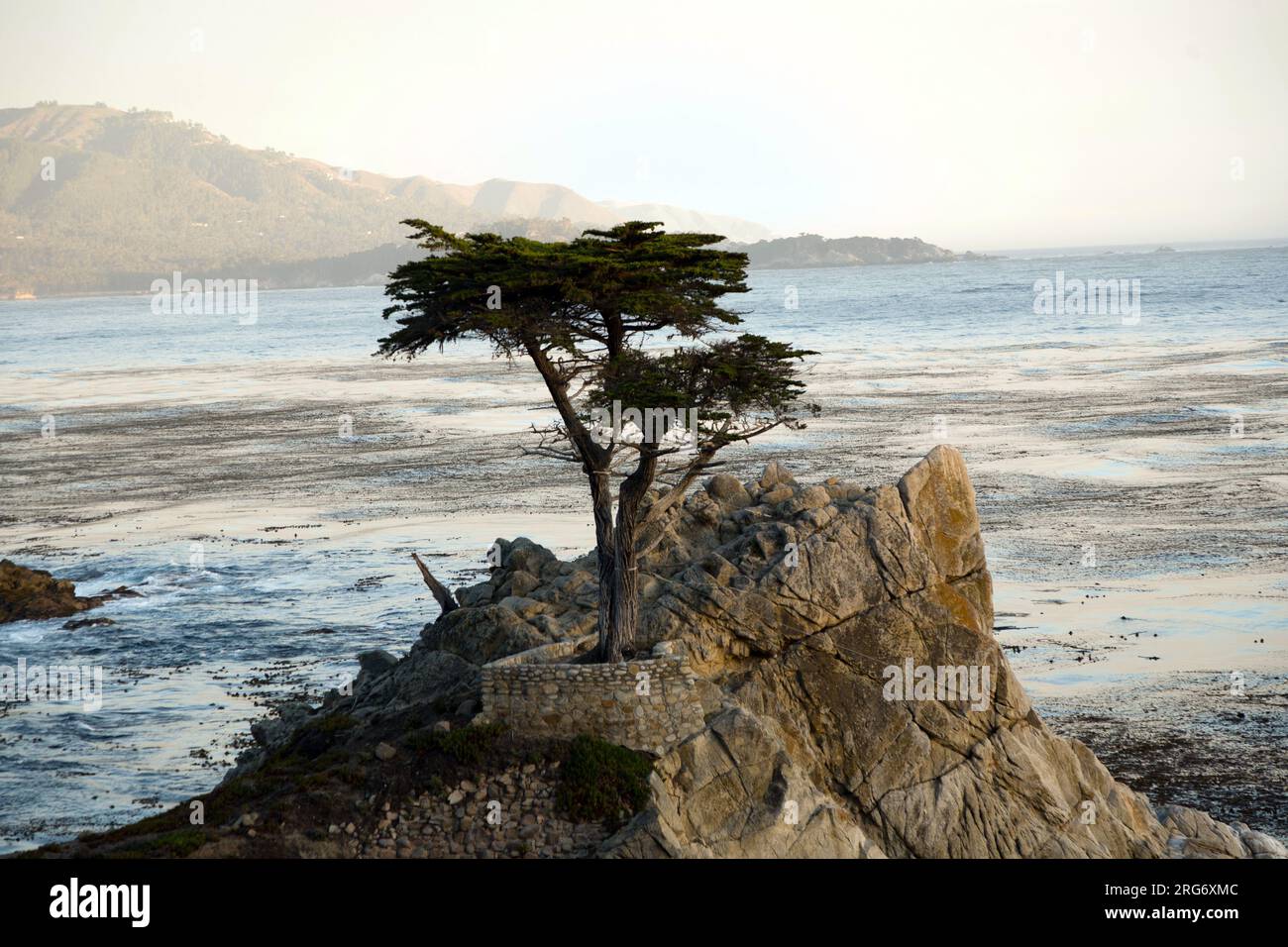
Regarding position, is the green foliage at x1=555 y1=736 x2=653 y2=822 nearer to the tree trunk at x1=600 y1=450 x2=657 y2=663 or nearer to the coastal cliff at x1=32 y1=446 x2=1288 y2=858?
the coastal cliff at x1=32 y1=446 x2=1288 y2=858

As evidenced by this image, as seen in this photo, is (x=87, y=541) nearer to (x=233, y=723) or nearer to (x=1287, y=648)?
(x=233, y=723)

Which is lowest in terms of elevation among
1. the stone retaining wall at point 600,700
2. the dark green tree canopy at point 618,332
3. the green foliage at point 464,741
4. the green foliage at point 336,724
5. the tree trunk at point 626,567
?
the green foliage at point 336,724

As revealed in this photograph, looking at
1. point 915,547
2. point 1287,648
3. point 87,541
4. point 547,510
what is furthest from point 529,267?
point 87,541

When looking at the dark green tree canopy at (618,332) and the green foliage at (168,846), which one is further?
the dark green tree canopy at (618,332)

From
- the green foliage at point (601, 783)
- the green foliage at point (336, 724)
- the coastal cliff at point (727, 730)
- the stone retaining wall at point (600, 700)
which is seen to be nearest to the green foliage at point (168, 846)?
the coastal cliff at point (727, 730)

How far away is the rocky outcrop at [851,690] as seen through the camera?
18797 millimetres

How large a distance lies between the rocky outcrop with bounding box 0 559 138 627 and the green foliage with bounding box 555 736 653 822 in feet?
63.5

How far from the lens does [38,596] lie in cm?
3450

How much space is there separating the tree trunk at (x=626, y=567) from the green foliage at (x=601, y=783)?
2132 millimetres

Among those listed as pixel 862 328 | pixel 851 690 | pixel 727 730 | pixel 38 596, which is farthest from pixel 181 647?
pixel 862 328

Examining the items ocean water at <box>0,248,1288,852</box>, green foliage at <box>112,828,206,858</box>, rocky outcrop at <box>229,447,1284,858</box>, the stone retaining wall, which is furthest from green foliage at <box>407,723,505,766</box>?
ocean water at <box>0,248,1288,852</box>

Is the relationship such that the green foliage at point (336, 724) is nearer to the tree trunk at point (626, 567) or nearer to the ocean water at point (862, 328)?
the tree trunk at point (626, 567)

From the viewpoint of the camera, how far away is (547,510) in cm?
4222
